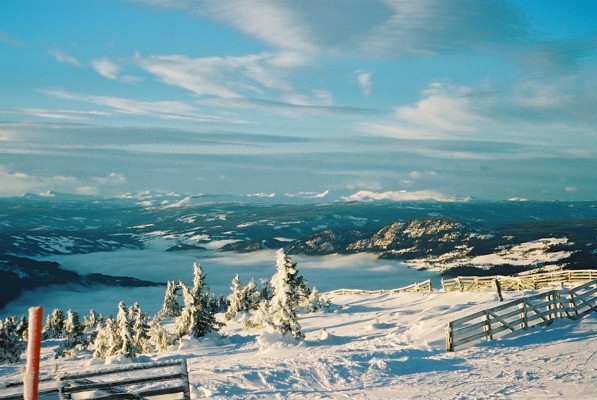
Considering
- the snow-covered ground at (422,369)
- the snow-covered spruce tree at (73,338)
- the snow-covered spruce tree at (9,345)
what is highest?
the snow-covered ground at (422,369)

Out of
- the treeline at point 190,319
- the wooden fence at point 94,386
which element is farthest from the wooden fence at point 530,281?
the wooden fence at point 94,386

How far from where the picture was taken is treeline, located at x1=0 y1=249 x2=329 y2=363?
86.7 ft

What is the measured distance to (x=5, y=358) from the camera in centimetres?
6209

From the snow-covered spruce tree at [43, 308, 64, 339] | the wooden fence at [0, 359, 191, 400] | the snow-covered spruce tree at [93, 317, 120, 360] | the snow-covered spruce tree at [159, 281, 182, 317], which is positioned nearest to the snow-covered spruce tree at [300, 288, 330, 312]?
the snow-covered spruce tree at [93, 317, 120, 360]

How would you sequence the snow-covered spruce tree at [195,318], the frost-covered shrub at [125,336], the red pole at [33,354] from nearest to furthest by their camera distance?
the red pole at [33,354] → the frost-covered shrub at [125,336] → the snow-covered spruce tree at [195,318]

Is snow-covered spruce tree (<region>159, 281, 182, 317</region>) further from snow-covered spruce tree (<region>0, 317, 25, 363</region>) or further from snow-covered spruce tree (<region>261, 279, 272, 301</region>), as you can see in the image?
snow-covered spruce tree (<region>0, 317, 25, 363</region>)

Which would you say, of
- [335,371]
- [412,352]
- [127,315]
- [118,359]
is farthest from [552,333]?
[127,315]

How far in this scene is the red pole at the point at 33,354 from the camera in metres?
4.80

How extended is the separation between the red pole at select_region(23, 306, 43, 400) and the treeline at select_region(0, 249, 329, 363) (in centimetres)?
2071

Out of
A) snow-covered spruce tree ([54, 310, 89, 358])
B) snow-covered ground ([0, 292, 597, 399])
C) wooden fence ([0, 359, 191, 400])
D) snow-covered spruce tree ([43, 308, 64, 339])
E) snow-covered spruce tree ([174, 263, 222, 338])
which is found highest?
wooden fence ([0, 359, 191, 400])

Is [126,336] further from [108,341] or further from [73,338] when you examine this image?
[73,338]

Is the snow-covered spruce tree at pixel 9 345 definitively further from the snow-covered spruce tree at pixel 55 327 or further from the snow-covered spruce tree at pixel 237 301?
the snow-covered spruce tree at pixel 237 301

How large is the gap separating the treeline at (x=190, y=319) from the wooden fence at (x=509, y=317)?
28.5 feet

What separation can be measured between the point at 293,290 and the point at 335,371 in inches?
422
